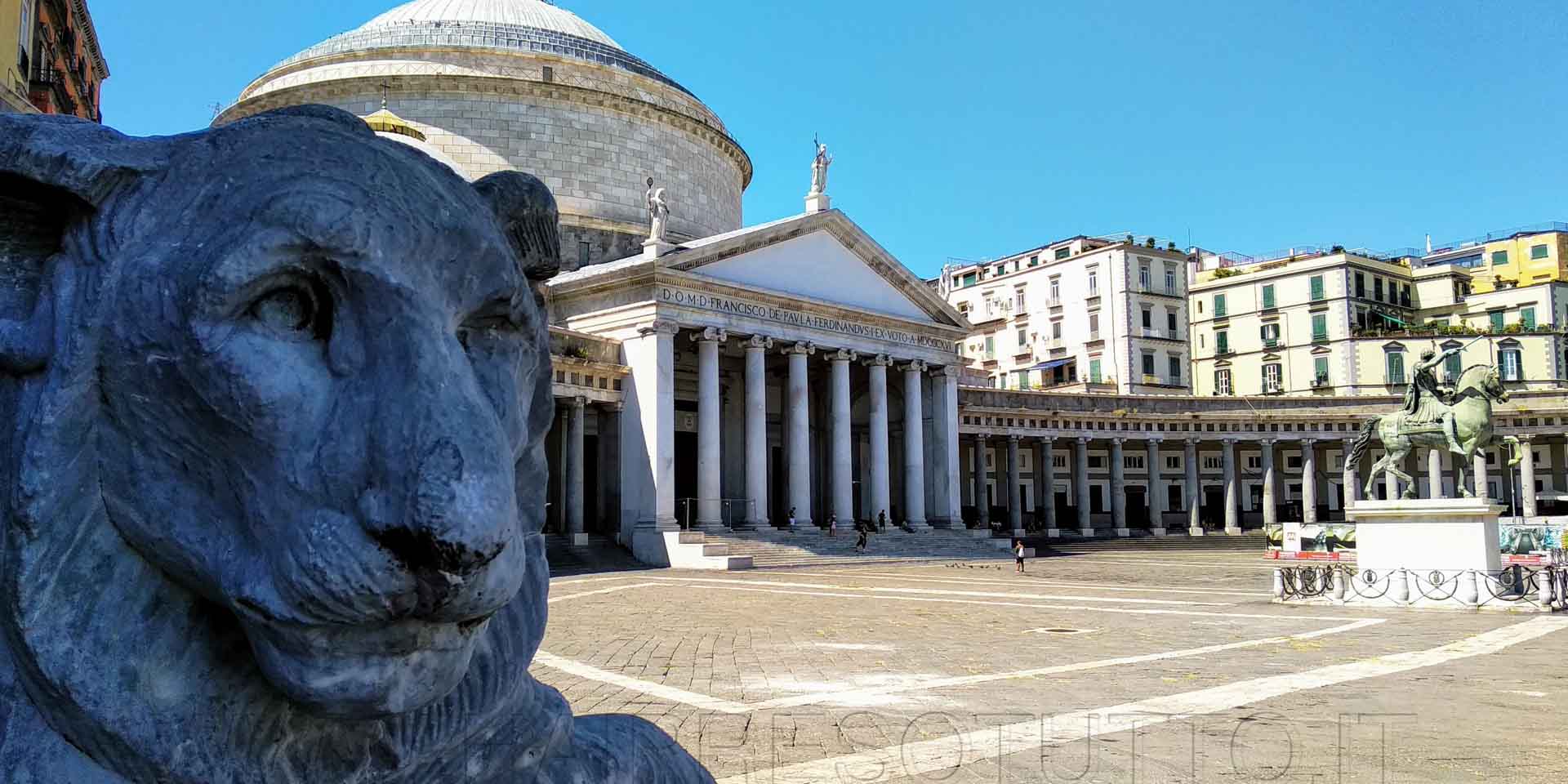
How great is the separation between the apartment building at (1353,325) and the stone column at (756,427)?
41.6 metres

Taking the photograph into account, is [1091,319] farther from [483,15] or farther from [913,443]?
[483,15]

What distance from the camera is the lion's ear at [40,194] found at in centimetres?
131

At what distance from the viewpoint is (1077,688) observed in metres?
9.20

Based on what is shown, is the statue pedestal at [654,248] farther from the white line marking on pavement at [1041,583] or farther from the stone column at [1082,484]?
the stone column at [1082,484]

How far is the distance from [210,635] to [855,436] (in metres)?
47.6

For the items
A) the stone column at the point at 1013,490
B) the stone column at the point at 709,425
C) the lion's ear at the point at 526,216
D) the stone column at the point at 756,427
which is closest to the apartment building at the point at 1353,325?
the stone column at the point at 1013,490

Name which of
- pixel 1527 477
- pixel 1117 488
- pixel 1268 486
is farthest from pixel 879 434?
pixel 1527 477

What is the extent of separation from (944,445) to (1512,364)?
136ft

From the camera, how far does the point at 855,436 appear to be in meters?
48.7

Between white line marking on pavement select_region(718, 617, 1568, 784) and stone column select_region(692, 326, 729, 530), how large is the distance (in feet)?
83.9

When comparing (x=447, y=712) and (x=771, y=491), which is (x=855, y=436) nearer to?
(x=771, y=491)

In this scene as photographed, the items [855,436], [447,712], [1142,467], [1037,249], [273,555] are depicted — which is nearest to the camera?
[273,555]

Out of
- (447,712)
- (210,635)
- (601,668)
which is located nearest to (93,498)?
(210,635)

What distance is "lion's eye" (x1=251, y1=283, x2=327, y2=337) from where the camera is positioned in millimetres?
1311
